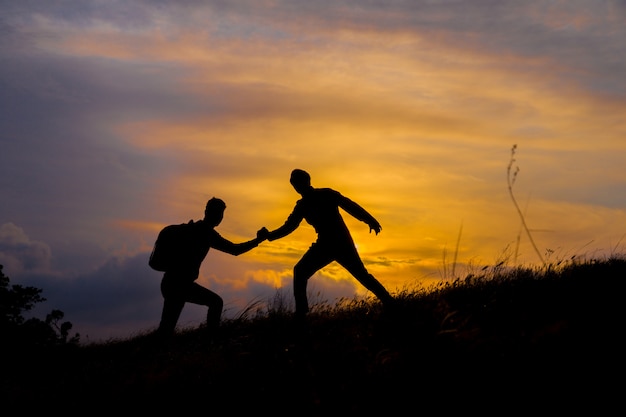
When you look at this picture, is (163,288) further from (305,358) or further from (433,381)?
(433,381)

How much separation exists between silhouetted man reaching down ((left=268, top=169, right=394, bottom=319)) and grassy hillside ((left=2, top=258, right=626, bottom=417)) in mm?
539

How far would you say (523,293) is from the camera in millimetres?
9383

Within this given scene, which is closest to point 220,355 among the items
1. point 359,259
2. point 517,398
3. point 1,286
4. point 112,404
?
point 112,404

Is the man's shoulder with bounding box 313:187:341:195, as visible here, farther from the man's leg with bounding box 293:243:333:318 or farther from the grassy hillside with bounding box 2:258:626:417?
the grassy hillside with bounding box 2:258:626:417

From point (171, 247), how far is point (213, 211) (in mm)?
859

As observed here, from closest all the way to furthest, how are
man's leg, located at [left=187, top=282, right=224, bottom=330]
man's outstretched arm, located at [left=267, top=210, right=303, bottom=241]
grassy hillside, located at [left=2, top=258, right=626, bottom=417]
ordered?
1. grassy hillside, located at [left=2, top=258, right=626, bottom=417]
2. man's outstretched arm, located at [left=267, top=210, right=303, bottom=241]
3. man's leg, located at [left=187, top=282, right=224, bottom=330]

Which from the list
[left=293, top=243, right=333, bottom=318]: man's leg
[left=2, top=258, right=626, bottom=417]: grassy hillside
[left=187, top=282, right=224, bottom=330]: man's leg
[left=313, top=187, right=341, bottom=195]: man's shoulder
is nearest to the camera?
[left=2, top=258, right=626, bottom=417]: grassy hillside

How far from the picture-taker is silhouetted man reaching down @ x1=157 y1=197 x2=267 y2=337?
10.8 m

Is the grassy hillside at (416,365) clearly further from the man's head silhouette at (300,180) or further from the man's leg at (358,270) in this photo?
the man's head silhouette at (300,180)

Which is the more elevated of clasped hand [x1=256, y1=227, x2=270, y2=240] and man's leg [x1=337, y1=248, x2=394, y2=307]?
clasped hand [x1=256, y1=227, x2=270, y2=240]

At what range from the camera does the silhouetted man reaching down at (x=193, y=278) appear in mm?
10844

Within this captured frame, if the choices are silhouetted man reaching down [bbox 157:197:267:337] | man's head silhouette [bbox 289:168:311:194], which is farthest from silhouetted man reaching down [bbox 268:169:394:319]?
silhouetted man reaching down [bbox 157:197:267:337]

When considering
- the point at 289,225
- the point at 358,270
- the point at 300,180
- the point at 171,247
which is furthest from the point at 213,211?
the point at 358,270

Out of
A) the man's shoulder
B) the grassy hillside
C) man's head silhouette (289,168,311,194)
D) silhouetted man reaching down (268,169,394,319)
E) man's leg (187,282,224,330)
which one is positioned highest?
man's head silhouette (289,168,311,194)
